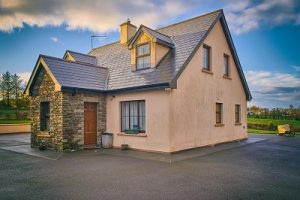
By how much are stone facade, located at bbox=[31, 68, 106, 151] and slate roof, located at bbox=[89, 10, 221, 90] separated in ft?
6.39

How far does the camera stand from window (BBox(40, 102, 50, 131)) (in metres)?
15.1

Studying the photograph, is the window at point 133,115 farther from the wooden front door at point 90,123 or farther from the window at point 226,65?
the window at point 226,65

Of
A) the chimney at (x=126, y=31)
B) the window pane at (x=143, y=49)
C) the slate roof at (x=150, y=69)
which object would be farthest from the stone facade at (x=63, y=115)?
the chimney at (x=126, y=31)

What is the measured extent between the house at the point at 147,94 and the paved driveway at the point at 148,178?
2.29m

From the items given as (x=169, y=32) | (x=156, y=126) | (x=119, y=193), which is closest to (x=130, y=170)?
(x=119, y=193)

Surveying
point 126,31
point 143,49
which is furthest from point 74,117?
point 126,31

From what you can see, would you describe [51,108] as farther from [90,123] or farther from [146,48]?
[146,48]

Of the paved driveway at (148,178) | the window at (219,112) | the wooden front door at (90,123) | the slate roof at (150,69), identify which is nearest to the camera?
the paved driveway at (148,178)

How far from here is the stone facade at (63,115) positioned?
13273 mm

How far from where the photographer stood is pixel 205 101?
14.9 meters

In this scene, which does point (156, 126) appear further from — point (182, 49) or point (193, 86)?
point (182, 49)

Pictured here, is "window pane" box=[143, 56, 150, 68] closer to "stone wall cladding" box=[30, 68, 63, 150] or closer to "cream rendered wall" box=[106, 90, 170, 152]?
"cream rendered wall" box=[106, 90, 170, 152]

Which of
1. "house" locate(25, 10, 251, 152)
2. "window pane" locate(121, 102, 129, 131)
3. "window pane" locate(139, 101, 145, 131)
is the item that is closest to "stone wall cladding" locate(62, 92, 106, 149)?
"house" locate(25, 10, 251, 152)

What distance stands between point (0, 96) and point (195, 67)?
46.3m
